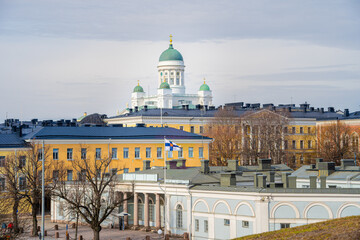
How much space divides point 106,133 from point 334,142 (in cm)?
5996

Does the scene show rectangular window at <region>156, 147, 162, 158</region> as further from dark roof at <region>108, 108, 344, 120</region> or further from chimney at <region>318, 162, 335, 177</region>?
dark roof at <region>108, 108, 344, 120</region>

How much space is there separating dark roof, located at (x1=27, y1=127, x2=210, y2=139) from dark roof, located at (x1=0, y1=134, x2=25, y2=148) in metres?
1.98

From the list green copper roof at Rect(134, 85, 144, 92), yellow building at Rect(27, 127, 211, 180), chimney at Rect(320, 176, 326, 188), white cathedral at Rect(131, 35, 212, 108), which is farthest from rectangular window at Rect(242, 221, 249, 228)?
green copper roof at Rect(134, 85, 144, 92)

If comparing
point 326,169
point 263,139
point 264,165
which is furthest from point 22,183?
point 263,139

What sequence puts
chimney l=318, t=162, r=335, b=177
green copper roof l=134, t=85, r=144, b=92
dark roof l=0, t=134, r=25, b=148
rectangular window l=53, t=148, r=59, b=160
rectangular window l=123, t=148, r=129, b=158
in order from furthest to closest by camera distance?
green copper roof l=134, t=85, r=144, b=92 < rectangular window l=123, t=148, r=129, b=158 < rectangular window l=53, t=148, r=59, b=160 < dark roof l=0, t=134, r=25, b=148 < chimney l=318, t=162, r=335, b=177

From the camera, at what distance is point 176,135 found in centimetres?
10250

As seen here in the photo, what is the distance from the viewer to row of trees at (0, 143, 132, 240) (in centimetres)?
5668

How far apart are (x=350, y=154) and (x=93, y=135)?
197 feet

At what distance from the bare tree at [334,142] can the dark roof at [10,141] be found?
64.8 metres

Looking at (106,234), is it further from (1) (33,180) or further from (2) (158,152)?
(2) (158,152)

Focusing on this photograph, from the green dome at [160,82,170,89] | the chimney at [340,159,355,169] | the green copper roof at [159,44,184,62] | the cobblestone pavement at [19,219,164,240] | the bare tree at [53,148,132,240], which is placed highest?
the green copper roof at [159,44,184,62]

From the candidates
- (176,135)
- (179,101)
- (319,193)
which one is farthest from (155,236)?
(179,101)

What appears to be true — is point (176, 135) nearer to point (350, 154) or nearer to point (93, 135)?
point (93, 135)

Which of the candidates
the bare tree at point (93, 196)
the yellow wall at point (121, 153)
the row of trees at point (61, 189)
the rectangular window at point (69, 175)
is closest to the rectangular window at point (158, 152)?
the yellow wall at point (121, 153)
